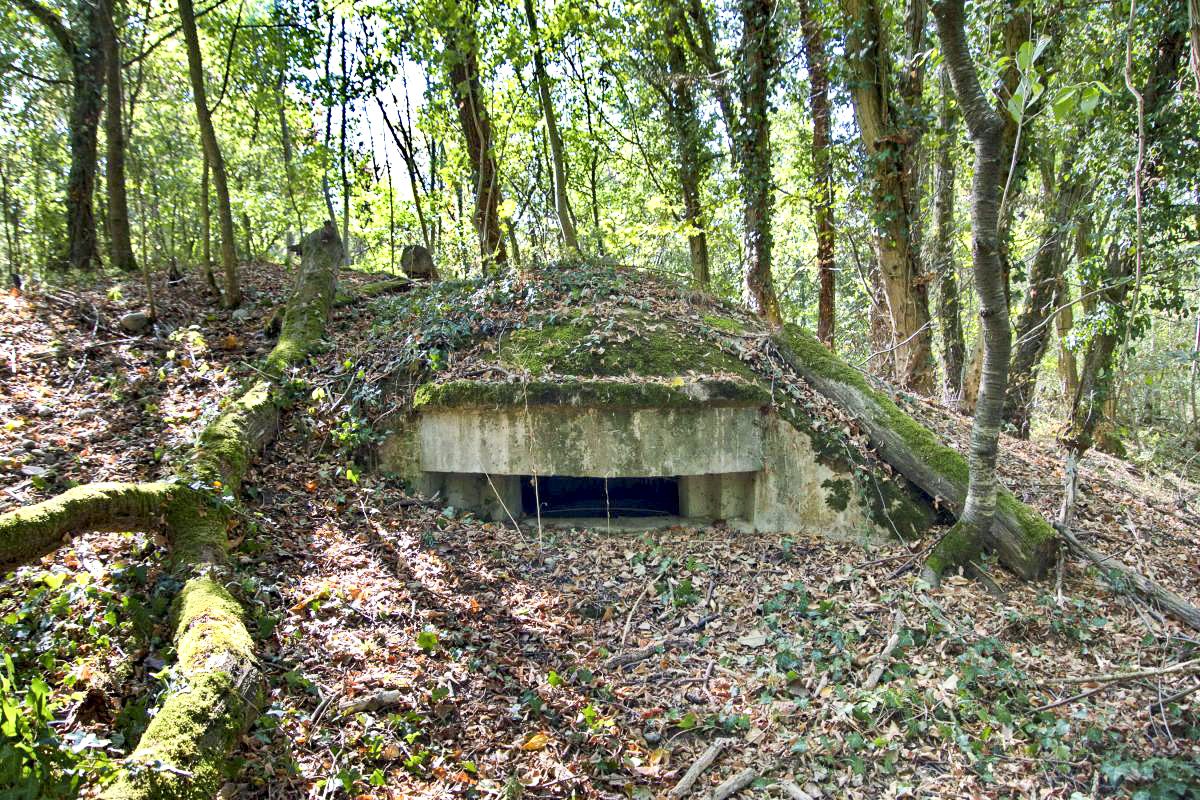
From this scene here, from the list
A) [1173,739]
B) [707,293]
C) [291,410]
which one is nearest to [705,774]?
[1173,739]

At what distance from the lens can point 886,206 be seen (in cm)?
763

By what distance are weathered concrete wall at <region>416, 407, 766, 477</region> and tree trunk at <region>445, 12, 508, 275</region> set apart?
4091 millimetres

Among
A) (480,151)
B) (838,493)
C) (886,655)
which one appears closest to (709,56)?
(480,151)

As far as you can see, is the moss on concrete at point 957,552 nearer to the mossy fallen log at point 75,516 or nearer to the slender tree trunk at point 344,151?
the mossy fallen log at point 75,516

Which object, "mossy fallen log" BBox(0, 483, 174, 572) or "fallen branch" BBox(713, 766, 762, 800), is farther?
"fallen branch" BBox(713, 766, 762, 800)

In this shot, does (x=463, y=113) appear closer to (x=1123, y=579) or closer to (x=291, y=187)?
(x=291, y=187)

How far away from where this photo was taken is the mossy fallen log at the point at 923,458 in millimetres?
4539

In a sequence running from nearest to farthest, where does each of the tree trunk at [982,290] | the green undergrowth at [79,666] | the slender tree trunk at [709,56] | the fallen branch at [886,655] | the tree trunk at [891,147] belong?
the green undergrowth at [79,666], the tree trunk at [982,290], the fallen branch at [886,655], the tree trunk at [891,147], the slender tree trunk at [709,56]

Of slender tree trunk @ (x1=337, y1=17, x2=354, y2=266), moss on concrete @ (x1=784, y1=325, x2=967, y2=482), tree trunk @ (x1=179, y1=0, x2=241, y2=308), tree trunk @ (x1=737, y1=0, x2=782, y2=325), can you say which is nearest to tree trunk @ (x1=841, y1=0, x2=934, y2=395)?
tree trunk @ (x1=737, y1=0, x2=782, y2=325)

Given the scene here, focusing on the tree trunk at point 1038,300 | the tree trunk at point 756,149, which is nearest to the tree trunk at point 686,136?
the tree trunk at point 756,149

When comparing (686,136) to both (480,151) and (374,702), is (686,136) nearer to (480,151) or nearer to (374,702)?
(480,151)

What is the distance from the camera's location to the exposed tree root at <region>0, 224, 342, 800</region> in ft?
7.27

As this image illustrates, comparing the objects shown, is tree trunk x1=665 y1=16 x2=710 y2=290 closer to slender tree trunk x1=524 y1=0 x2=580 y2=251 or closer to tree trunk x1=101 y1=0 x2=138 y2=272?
slender tree trunk x1=524 y1=0 x2=580 y2=251

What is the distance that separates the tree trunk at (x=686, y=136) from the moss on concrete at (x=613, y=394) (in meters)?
5.31
